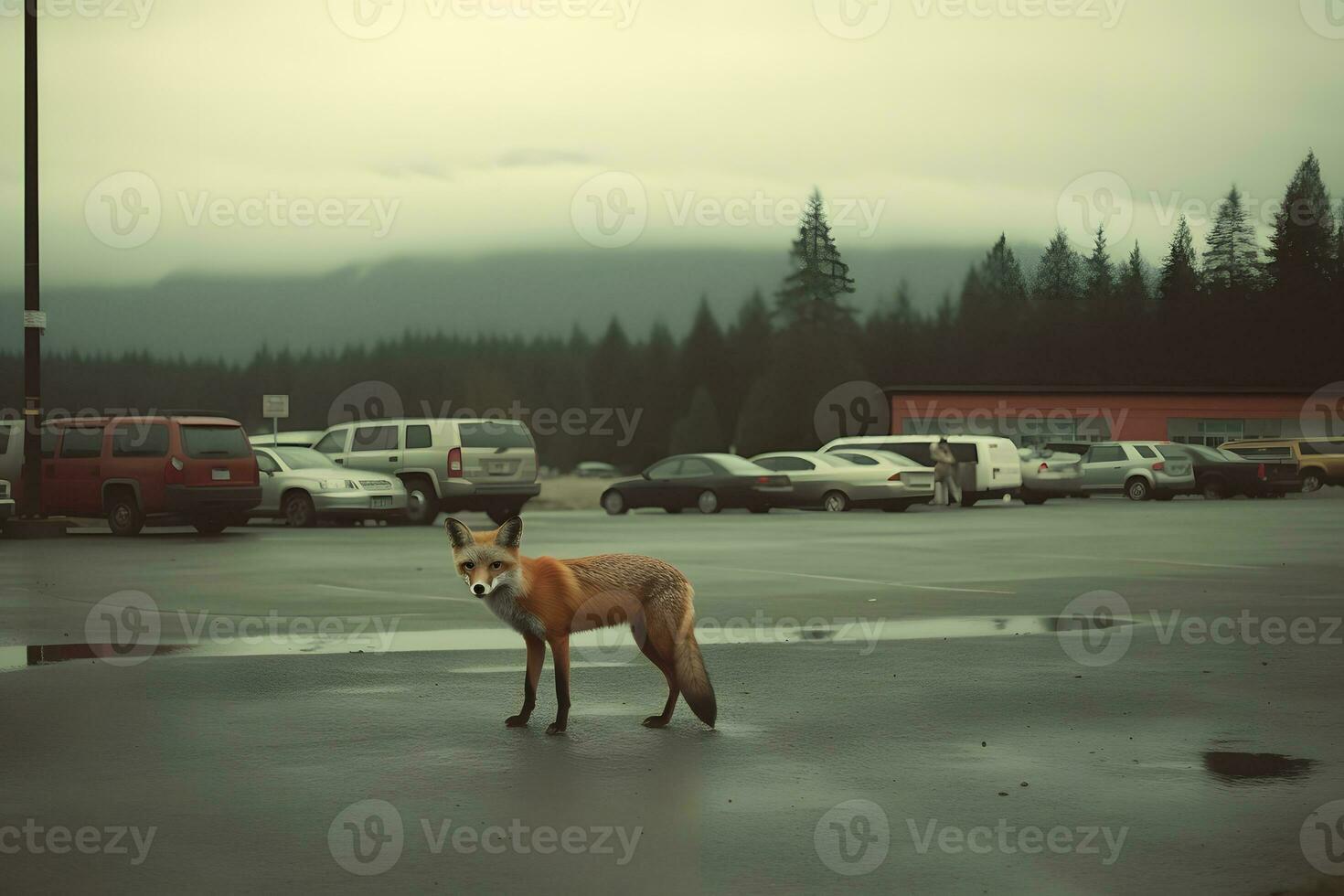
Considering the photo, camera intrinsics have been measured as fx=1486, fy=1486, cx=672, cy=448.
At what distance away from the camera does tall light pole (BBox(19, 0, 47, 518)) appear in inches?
944

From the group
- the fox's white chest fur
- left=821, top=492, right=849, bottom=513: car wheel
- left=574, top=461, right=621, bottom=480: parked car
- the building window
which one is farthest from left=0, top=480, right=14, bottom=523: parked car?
left=574, top=461, right=621, bottom=480: parked car

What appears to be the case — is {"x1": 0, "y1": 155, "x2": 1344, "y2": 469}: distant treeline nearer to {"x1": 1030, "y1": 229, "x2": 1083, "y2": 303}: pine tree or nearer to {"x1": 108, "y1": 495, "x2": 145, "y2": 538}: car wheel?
{"x1": 1030, "y1": 229, "x2": 1083, "y2": 303}: pine tree

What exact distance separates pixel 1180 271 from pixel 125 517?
78.6 m

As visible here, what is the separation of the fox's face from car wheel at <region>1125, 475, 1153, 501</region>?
3514 centimetres

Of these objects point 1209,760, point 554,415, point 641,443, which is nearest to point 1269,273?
point 641,443

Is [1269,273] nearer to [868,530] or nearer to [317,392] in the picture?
[868,530]

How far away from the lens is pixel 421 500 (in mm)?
28078

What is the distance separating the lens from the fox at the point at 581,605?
22.7ft

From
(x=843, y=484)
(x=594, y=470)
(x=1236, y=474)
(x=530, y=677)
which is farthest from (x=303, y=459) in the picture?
(x=594, y=470)

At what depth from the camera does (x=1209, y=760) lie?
6.98 meters

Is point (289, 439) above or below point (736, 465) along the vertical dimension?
above

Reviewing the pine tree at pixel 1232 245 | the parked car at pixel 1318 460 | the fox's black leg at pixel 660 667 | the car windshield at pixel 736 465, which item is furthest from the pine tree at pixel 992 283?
the fox's black leg at pixel 660 667

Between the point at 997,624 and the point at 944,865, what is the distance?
7089mm

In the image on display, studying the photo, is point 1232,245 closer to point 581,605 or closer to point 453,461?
point 453,461
